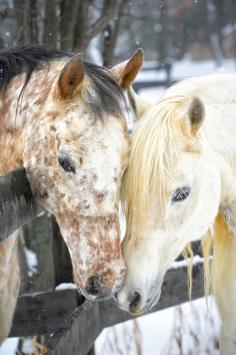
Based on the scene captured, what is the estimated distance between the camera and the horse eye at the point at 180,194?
274 cm

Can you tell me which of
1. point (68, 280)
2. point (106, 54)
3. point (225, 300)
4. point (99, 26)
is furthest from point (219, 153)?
point (106, 54)

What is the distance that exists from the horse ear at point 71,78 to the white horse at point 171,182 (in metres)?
0.38

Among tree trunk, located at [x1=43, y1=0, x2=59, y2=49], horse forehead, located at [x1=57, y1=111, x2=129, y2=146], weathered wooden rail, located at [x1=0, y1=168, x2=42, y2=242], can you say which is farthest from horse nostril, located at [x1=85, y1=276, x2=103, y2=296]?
tree trunk, located at [x1=43, y1=0, x2=59, y2=49]

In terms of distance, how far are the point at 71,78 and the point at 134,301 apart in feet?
3.67

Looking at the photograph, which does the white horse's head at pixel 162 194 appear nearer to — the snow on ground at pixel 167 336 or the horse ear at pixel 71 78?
the horse ear at pixel 71 78

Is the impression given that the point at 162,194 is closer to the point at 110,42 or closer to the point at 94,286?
the point at 94,286

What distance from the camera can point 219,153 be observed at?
118 inches

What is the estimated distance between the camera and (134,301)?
264cm

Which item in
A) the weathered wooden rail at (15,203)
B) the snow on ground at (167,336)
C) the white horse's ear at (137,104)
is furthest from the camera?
the snow on ground at (167,336)

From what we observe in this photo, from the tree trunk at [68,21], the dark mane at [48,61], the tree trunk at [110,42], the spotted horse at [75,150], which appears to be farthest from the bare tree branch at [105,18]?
the spotted horse at [75,150]

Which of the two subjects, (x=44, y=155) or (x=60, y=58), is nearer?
(x=44, y=155)

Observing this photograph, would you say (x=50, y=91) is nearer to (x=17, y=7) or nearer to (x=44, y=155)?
(x=44, y=155)

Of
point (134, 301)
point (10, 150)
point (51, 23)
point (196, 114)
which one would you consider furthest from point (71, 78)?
point (51, 23)

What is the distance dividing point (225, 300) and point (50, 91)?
1.47 m
